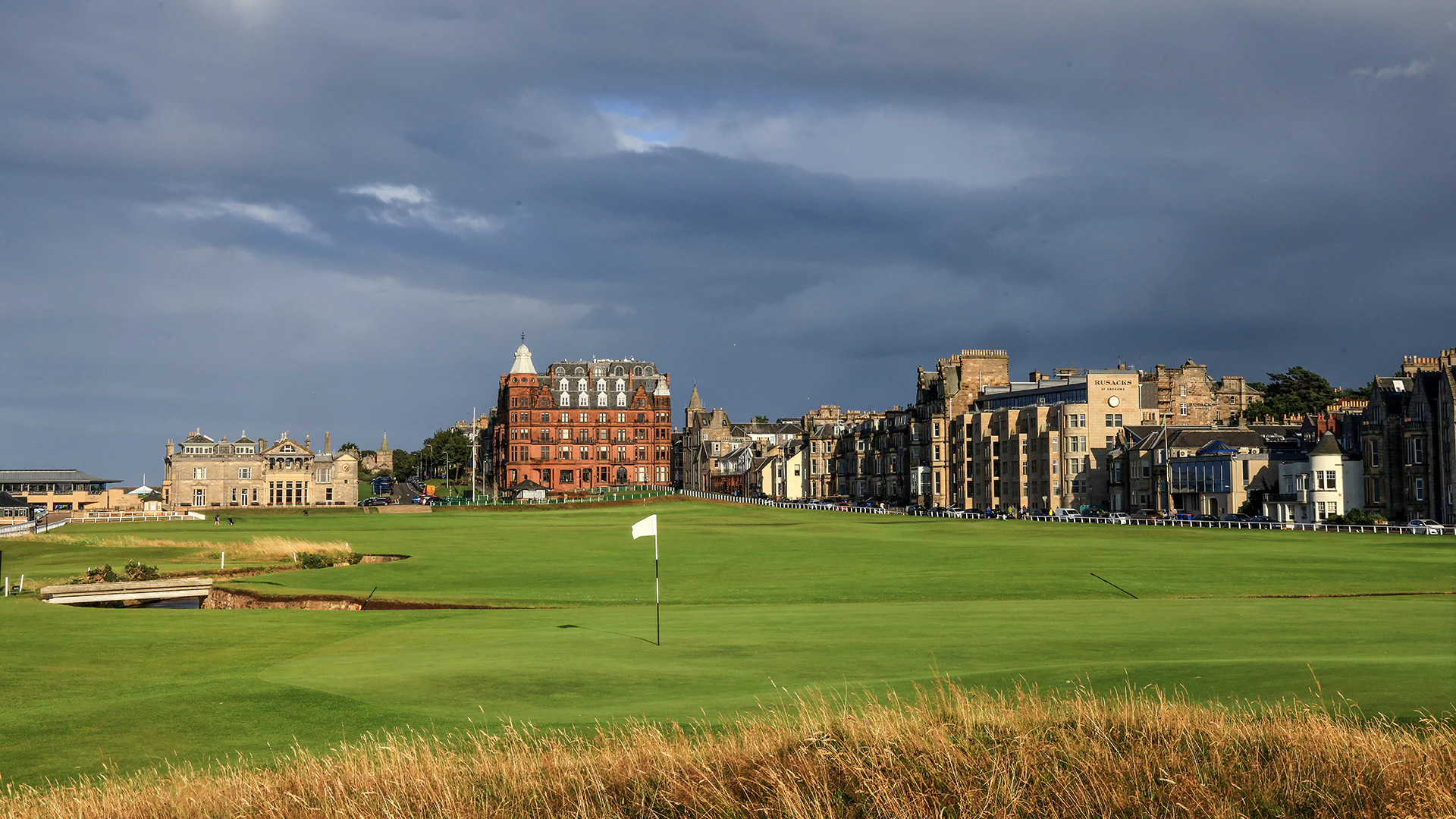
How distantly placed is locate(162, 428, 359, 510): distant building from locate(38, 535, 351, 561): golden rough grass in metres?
95.4

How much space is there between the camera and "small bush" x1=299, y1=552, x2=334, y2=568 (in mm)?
57156

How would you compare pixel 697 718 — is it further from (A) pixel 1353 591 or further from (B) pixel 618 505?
(B) pixel 618 505

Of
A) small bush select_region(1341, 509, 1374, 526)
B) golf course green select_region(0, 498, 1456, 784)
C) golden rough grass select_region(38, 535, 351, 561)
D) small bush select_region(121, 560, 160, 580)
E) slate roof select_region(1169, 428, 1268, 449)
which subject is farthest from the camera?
slate roof select_region(1169, 428, 1268, 449)

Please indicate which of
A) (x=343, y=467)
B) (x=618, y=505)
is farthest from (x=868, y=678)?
(x=343, y=467)

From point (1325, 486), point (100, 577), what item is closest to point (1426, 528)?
point (1325, 486)

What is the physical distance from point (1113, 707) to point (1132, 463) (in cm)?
11131

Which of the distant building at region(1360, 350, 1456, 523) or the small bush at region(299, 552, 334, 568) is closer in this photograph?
the small bush at region(299, 552, 334, 568)

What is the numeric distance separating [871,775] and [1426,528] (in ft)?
260

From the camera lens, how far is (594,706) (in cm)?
1756

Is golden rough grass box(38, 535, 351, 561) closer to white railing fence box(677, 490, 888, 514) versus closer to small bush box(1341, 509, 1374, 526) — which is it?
small bush box(1341, 509, 1374, 526)

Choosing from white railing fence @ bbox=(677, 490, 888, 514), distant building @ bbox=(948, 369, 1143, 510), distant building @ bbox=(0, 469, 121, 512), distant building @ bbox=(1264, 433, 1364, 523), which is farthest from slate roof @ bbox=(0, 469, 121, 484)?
distant building @ bbox=(1264, 433, 1364, 523)

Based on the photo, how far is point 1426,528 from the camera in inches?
3059

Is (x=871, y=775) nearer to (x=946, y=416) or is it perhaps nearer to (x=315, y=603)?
(x=315, y=603)

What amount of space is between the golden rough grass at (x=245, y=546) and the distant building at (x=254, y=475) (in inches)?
3756
